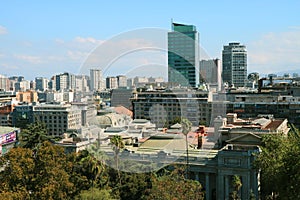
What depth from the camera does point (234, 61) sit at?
103 metres

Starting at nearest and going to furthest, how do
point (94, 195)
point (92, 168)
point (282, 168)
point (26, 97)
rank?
point (282, 168), point (94, 195), point (92, 168), point (26, 97)

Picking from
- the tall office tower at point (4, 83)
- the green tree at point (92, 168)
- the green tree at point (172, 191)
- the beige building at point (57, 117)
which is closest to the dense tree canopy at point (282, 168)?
the green tree at point (172, 191)

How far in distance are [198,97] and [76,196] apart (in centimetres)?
3136

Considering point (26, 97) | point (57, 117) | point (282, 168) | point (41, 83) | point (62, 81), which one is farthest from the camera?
point (41, 83)

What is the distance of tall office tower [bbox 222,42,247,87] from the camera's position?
103438mm

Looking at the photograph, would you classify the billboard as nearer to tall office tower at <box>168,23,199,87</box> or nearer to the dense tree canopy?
tall office tower at <box>168,23,199,87</box>

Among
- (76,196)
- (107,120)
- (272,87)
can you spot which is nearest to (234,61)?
(272,87)

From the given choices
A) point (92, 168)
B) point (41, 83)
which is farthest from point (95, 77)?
point (41, 83)

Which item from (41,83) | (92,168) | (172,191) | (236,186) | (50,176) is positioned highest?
(41,83)

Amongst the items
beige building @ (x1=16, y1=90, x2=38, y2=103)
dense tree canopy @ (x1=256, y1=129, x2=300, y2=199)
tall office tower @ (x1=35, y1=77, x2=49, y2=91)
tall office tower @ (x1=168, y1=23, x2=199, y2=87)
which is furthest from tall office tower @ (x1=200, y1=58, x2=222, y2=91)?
tall office tower @ (x1=35, y1=77, x2=49, y2=91)

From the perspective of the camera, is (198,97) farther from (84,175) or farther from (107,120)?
(84,175)

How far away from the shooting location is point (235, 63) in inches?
4087

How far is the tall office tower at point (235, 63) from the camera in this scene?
339ft

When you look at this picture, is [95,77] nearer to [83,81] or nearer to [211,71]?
[83,81]
